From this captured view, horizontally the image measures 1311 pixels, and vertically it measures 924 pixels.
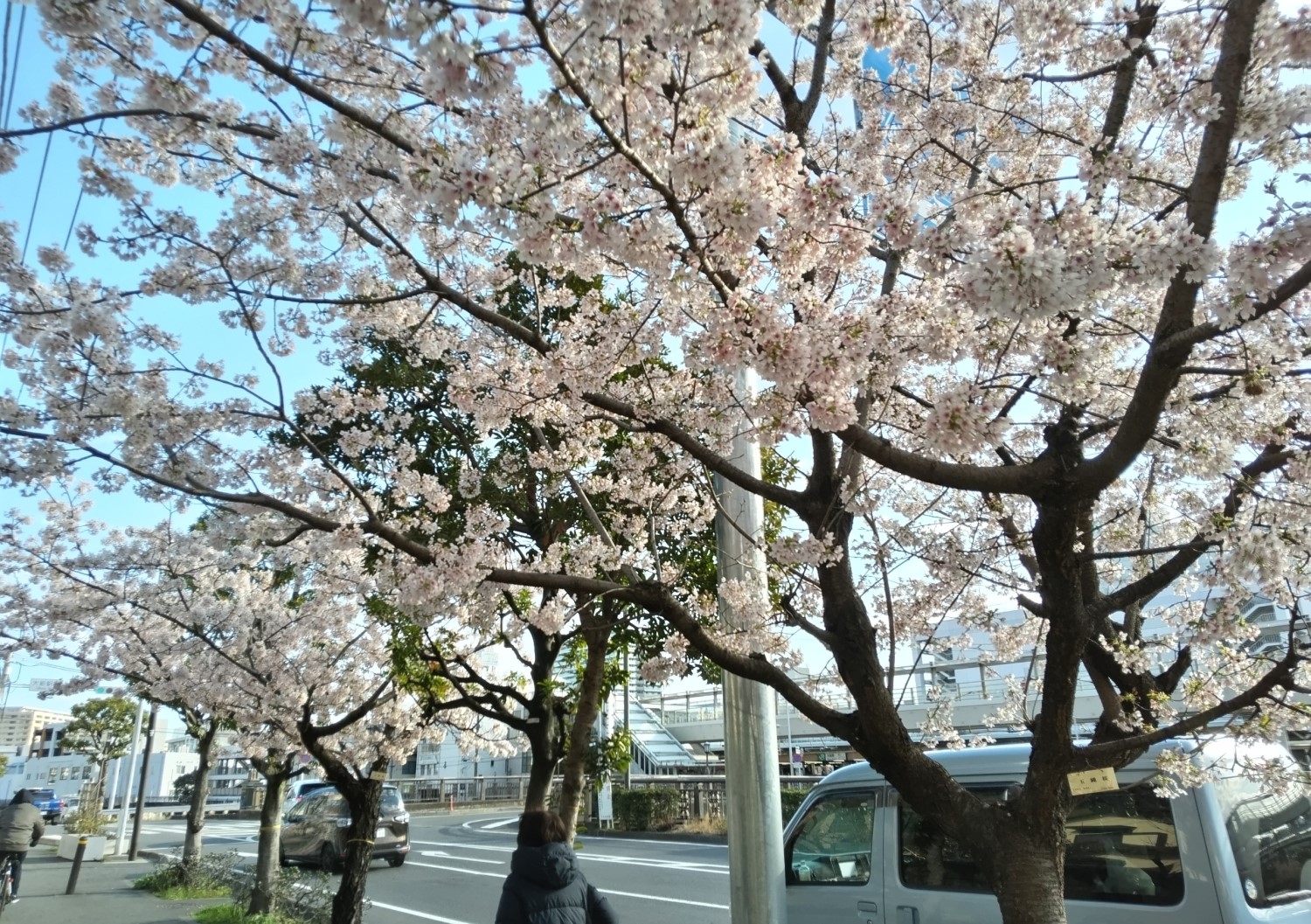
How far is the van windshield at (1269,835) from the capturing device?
4090mm

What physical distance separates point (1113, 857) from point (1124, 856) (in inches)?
2.2

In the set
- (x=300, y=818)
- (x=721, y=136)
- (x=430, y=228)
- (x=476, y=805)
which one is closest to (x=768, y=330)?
(x=721, y=136)

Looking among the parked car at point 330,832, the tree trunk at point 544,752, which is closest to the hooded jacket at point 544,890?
the tree trunk at point 544,752

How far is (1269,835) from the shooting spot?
4.26m

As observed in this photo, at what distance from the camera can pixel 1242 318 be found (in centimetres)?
256

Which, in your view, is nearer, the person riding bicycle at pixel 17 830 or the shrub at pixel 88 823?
the person riding bicycle at pixel 17 830

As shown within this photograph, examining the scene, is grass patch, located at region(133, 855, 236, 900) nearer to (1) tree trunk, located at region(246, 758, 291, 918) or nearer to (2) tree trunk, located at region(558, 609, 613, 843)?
(1) tree trunk, located at region(246, 758, 291, 918)

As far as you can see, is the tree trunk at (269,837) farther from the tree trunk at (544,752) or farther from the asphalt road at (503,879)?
the tree trunk at (544,752)

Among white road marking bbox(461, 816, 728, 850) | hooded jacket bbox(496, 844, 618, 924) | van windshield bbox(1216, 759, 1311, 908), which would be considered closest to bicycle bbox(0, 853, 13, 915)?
hooded jacket bbox(496, 844, 618, 924)

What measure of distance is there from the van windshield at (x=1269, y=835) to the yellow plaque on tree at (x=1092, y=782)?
0.95 m

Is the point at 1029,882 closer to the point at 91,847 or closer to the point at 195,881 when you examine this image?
the point at 195,881

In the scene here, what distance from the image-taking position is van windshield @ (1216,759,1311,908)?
13.4 ft

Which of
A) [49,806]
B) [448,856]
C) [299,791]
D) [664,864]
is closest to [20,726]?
[49,806]

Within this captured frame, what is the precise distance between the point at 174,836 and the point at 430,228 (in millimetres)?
30488
